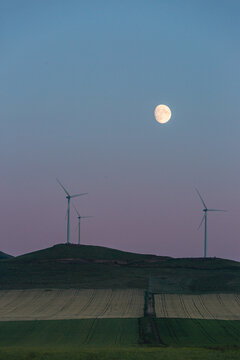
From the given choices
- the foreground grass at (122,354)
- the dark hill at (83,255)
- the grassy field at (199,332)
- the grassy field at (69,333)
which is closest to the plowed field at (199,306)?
the grassy field at (199,332)

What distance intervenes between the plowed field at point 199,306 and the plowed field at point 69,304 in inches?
126

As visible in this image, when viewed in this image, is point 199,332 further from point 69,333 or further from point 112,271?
point 112,271

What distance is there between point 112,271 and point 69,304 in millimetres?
41401

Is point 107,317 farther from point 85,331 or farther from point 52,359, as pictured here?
point 52,359

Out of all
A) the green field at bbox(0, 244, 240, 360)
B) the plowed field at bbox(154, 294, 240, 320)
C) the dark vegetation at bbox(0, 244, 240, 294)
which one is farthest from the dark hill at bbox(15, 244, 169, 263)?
the plowed field at bbox(154, 294, 240, 320)

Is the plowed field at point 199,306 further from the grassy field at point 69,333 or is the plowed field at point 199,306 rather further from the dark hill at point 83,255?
the dark hill at point 83,255

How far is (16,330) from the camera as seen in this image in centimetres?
6419

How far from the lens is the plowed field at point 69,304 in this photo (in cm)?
7712

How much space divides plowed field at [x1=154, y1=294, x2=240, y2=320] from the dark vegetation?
9.66 metres

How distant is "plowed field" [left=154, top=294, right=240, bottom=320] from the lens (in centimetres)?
7512

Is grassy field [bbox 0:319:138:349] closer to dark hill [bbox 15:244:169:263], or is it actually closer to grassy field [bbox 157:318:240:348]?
grassy field [bbox 157:318:240:348]

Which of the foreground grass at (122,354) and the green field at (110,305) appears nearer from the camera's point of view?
the foreground grass at (122,354)

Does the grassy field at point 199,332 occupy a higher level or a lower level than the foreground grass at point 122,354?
lower

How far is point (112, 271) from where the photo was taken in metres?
132
